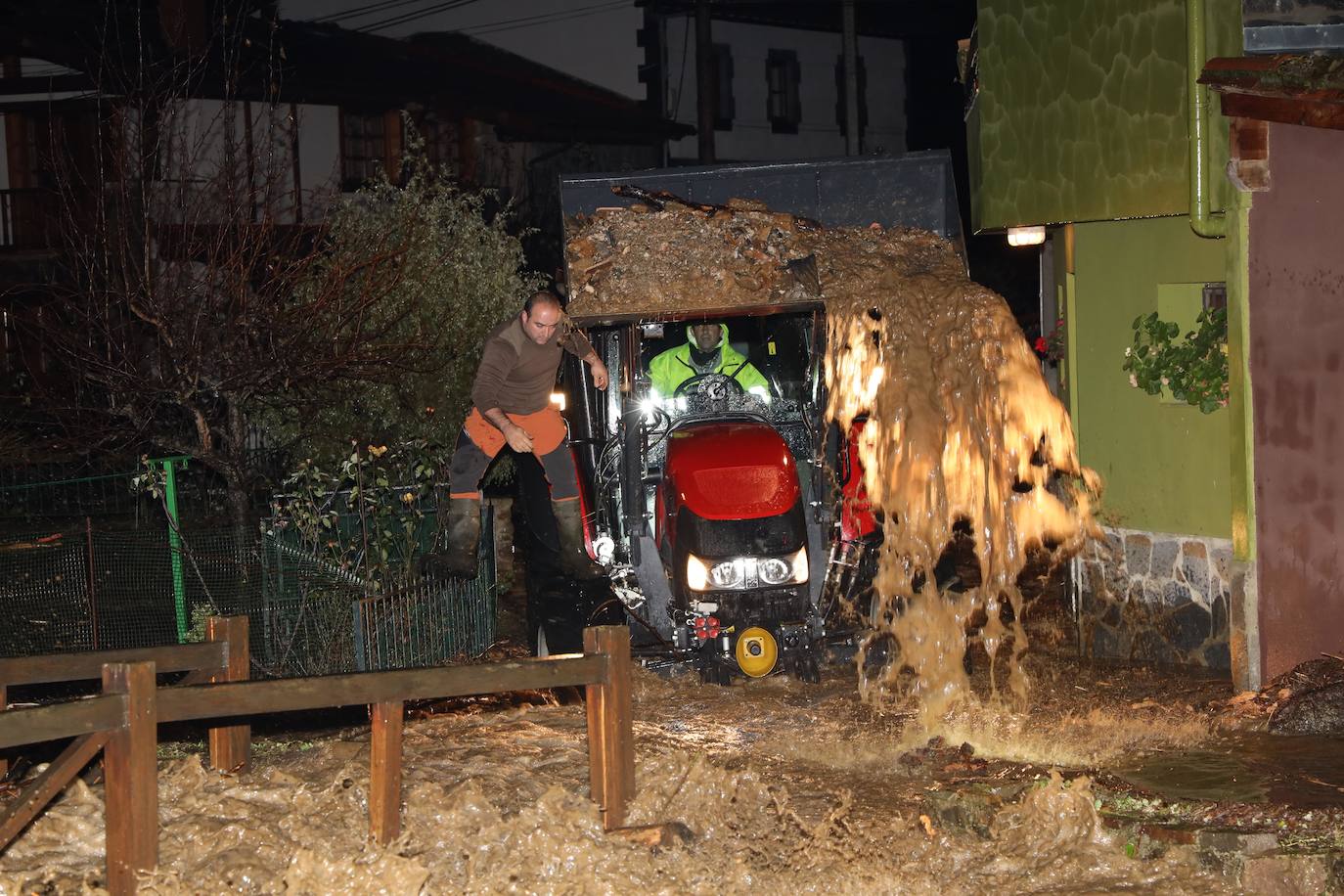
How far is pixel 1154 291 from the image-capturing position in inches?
380

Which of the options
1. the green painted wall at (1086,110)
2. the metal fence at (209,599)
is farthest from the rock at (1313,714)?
the metal fence at (209,599)

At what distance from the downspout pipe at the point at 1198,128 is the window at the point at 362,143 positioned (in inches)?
742

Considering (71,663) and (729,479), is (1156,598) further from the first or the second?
(71,663)

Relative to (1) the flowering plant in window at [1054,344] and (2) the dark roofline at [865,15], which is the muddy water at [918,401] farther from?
(2) the dark roofline at [865,15]

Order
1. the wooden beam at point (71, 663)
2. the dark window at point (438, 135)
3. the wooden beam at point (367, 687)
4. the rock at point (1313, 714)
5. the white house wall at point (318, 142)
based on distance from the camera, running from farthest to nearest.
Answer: the dark window at point (438, 135)
the white house wall at point (318, 142)
the rock at point (1313, 714)
the wooden beam at point (71, 663)
the wooden beam at point (367, 687)

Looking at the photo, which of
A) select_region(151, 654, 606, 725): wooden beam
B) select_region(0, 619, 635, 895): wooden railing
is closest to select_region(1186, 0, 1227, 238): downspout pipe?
select_region(0, 619, 635, 895): wooden railing

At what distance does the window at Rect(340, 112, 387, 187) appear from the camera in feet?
83.8

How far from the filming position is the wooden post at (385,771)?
548 cm

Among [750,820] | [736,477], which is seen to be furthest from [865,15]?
[750,820]

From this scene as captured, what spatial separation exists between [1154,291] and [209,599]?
6.68m

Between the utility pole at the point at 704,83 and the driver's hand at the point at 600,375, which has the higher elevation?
the utility pole at the point at 704,83

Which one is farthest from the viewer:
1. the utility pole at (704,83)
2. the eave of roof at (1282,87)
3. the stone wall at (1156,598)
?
the utility pole at (704,83)

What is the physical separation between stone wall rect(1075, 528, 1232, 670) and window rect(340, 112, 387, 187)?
59.5 feet

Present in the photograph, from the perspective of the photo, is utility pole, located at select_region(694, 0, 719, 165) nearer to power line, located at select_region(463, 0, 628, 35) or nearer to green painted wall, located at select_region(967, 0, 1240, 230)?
power line, located at select_region(463, 0, 628, 35)
